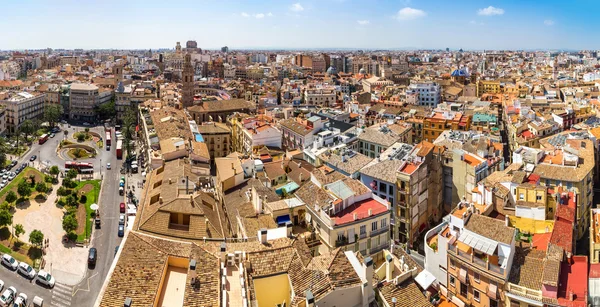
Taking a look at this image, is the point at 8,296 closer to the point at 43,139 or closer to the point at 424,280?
the point at 424,280

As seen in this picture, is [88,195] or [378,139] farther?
[88,195]

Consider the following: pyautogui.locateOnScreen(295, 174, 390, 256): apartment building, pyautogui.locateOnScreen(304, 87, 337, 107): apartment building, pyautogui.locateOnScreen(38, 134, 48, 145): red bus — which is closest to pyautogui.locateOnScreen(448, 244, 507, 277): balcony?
pyautogui.locateOnScreen(295, 174, 390, 256): apartment building

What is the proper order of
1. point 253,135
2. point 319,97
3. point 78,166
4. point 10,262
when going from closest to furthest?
point 10,262, point 253,135, point 78,166, point 319,97

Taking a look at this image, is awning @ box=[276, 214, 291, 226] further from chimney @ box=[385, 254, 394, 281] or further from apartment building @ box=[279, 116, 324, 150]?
apartment building @ box=[279, 116, 324, 150]

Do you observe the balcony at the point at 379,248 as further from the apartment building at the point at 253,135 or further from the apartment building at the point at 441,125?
the apartment building at the point at 441,125

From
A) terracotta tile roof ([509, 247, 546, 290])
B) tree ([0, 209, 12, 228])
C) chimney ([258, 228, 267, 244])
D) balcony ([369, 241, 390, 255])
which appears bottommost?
tree ([0, 209, 12, 228])

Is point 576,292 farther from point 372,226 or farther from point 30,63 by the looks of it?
point 30,63

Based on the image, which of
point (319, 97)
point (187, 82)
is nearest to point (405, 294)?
point (187, 82)
